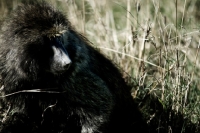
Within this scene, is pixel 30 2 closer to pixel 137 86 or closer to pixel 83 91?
pixel 83 91

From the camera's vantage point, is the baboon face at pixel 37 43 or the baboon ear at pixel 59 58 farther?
the baboon face at pixel 37 43

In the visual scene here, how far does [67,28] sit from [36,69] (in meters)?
0.52

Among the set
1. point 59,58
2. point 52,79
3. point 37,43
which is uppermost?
point 37,43

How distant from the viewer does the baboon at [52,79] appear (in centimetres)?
401

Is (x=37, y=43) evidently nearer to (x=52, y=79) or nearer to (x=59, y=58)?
(x=59, y=58)

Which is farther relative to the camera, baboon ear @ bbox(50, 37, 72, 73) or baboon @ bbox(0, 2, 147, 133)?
baboon @ bbox(0, 2, 147, 133)

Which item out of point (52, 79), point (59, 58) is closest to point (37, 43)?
point (59, 58)

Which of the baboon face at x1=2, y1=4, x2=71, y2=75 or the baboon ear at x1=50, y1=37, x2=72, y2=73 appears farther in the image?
the baboon face at x1=2, y1=4, x2=71, y2=75

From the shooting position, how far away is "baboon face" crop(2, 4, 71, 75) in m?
3.98

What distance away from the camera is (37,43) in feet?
13.1

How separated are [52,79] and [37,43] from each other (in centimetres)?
41

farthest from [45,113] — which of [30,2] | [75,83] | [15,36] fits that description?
[30,2]

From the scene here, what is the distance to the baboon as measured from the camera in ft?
13.1

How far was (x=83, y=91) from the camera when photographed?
4309 mm
